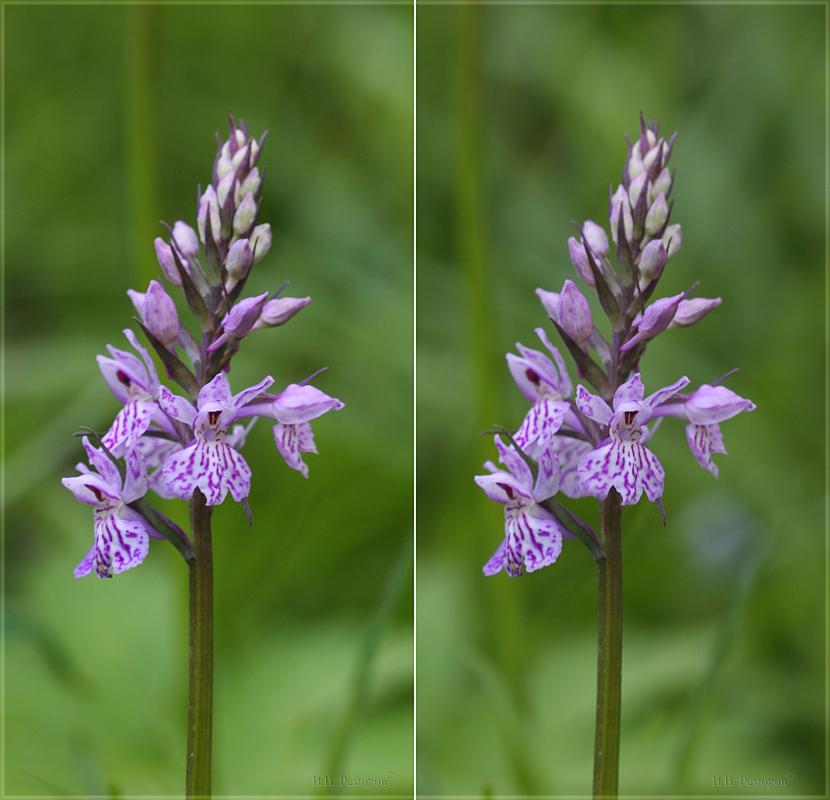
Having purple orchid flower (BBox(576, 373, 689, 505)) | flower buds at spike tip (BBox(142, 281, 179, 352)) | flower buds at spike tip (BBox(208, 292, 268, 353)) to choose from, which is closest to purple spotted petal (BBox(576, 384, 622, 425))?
purple orchid flower (BBox(576, 373, 689, 505))

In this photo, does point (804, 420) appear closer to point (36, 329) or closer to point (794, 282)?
point (794, 282)

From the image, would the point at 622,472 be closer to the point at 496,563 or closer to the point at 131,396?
the point at 496,563

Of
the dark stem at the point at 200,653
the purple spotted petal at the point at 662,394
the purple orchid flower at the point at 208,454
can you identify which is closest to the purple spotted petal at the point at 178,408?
the purple orchid flower at the point at 208,454

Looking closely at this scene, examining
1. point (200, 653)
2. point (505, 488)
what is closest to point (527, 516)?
point (505, 488)

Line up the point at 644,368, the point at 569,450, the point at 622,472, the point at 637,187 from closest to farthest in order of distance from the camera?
the point at 622,472 → the point at 637,187 → the point at 569,450 → the point at 644,368

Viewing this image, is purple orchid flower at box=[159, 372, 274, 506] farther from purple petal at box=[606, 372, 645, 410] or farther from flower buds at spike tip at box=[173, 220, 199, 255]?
purple petal at box=[606, 372, 645, 410]

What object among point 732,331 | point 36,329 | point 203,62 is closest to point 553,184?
point 732,331

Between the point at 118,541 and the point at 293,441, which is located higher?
the point at 293,441
